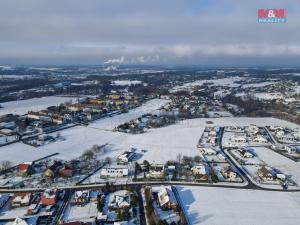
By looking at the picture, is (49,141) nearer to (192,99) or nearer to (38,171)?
(38,171)

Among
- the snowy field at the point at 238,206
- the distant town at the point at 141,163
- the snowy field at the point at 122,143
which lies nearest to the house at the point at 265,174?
the distant town at the point at 141,163

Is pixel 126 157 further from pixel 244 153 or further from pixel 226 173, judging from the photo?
pixel 244 153

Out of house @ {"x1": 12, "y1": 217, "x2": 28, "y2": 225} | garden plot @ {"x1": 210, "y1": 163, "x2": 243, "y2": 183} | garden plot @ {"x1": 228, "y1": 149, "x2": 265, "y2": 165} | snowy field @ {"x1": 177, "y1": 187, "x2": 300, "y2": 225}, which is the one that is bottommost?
snowy field @ {"x1": 177, "y1": 187, "x2": 300, "y2": 225}

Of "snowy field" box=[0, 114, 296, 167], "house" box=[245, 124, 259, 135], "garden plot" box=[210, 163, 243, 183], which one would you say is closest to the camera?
"garden plot" box=[210, 163, 243, 183]

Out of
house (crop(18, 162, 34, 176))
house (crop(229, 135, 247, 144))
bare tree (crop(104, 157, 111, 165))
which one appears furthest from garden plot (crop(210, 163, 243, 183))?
house (crop(18, 162, 34, 176))

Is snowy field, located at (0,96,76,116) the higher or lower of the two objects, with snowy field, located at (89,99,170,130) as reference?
higher

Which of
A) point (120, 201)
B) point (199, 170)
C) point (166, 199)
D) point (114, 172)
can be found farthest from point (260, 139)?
point (120, 201)

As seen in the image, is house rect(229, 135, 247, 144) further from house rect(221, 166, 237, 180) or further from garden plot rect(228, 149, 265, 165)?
house rect(221, 166, 237, 180)
